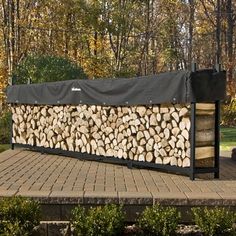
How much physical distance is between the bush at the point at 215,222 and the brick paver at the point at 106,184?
0.45 meters

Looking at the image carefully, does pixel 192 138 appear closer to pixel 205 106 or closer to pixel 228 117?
pixel 205 106

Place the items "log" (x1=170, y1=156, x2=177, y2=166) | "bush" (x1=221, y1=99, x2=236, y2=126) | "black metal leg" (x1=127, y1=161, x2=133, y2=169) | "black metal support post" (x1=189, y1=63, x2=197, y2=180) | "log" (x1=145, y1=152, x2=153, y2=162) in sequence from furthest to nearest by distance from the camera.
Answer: "bush" (x1=221, y1=99, x2=236, y2=126) < "black metal leg" (x1=127, y1=161, x2=133, y2=169) < "log" (x1=145, y1=152, x2=153, y2=162) < "log" (x1=170, y1=156, x2=177, y2=166) < "black metal support post" (x1=189, y1=63, x2=197, y2=180)

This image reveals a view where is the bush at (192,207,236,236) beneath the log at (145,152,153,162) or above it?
beneath

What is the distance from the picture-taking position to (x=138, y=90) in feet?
32.2

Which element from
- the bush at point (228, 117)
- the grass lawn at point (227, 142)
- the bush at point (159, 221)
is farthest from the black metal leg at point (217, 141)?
the bush at point (228, 117)

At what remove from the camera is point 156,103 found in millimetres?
9375

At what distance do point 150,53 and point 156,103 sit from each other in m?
39.8

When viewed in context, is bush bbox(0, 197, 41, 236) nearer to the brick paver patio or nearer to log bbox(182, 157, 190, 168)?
the brick paver patio

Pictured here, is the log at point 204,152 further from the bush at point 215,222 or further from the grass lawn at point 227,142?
the grass lawn at point 227,142

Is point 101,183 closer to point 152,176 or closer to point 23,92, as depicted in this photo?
point 152,176

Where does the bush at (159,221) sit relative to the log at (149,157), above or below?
below

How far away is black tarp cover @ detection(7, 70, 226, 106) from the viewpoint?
340 inches

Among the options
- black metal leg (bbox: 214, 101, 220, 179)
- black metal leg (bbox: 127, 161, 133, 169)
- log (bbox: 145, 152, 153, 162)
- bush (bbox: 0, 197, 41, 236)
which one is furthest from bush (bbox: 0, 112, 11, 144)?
bush (bbox: 0, 197, 41, 236)

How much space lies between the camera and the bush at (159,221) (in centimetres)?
595
